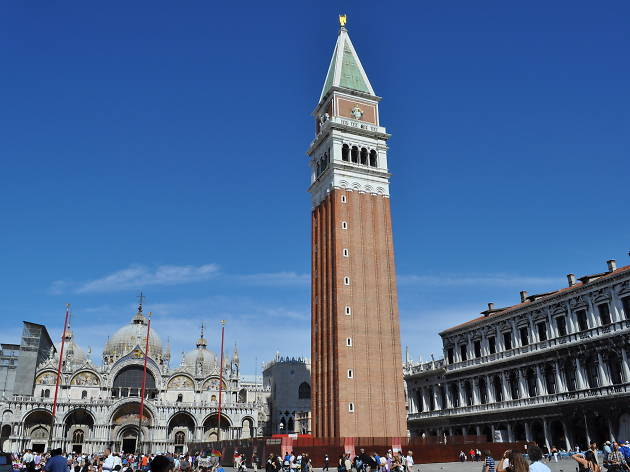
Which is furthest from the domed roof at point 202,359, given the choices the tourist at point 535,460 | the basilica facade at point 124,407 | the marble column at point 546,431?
the tourist at point 535,460

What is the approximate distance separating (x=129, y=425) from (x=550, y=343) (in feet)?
157

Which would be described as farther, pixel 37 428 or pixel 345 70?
pixel 37 428

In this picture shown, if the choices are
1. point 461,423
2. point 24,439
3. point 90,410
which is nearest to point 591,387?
point 461,423

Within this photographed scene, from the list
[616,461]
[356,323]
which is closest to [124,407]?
[356,323]

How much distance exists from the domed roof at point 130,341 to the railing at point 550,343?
4187 centimetres

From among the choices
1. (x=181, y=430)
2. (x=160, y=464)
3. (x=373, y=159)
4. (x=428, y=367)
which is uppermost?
(x=373, y=159)

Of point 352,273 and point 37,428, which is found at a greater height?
point 352,273

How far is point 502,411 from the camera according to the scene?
46406 millimetres

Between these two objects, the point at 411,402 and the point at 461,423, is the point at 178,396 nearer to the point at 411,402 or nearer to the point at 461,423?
the point at 411,402

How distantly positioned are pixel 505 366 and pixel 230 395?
1513 inches

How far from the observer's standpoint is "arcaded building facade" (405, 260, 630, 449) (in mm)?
38125

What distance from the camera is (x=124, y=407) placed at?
2623 inches

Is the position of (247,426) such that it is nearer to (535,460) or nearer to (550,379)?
(550,379)

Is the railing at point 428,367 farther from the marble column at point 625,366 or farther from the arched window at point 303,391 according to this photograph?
the marble column at point 625,366
